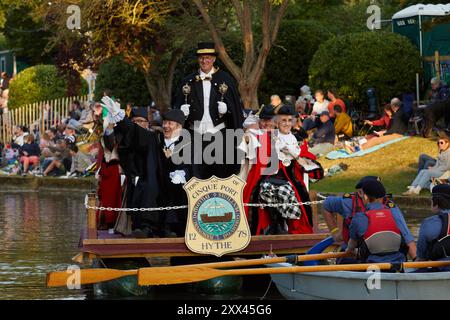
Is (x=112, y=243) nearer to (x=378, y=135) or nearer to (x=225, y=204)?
(x=225, y=204)

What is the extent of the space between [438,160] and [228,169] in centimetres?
931

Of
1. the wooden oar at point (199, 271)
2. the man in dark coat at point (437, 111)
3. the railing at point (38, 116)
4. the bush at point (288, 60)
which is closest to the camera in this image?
the wooden oar at point (199, 271)

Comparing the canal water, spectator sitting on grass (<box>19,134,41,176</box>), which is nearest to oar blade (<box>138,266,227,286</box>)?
the canal water

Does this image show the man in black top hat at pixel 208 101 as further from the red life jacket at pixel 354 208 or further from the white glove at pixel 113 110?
the red life jacket at pixel 354 208

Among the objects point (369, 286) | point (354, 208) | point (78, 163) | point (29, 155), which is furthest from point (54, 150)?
point (369, 286)

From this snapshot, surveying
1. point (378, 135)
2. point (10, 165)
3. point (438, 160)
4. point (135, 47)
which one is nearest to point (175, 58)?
point (135, 47)

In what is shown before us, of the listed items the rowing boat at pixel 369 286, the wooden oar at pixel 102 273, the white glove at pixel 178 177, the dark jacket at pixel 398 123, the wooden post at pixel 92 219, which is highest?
the dark jacket at pixel 398 123

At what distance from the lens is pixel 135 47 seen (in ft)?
119

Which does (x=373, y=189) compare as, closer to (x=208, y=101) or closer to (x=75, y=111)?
(x=208, y=101)

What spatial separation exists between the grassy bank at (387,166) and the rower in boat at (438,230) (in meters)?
12.9

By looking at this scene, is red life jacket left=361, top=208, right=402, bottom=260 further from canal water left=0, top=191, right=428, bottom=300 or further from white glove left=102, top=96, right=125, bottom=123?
white glove left=102, top=96, right=125, bottom=123

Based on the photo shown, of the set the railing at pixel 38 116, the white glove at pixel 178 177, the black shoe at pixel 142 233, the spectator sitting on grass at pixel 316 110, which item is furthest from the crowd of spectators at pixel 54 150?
the black shoe at pixel 142 233

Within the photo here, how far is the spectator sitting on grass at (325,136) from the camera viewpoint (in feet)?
98.3

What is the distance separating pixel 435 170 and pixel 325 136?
6170mm
